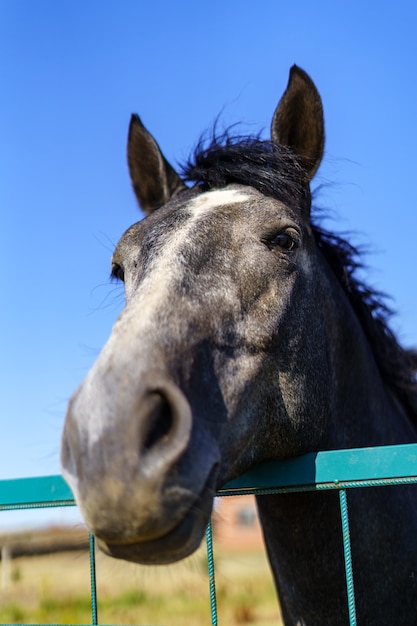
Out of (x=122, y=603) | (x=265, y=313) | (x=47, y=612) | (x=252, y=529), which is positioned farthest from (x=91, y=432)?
(x=252, y=529)

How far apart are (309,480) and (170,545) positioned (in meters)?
0.64

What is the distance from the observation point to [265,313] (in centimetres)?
265

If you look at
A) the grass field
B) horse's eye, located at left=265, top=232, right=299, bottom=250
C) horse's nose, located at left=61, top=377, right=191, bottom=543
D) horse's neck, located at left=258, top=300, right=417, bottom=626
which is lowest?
the grass field

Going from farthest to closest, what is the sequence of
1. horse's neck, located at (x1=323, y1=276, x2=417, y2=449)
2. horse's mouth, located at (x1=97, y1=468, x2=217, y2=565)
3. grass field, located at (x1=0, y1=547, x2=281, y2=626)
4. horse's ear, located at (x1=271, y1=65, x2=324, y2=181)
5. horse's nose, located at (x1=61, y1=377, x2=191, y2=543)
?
grass field, located at (x1=0, y1=547, x2=281, y2=626), horse's ear, located at (x1=271, y1=65, x2=324, y2=181), horse's neck, located at (x1=323, y1=276, x2=417, y2=449), horse's mouth, located at (x1=97, y1=468, x2=217, y2=565), horse's nose, located at (x1=61, y1=377, x2=191, y2=543)

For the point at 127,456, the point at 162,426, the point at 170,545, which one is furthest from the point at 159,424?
the point at 170,545

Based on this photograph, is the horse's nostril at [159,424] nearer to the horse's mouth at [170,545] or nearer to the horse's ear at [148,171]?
the horse's mouth at [170,545]

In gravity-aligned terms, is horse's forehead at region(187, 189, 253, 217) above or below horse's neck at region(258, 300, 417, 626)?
above

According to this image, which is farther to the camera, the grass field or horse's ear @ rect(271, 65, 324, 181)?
the grass field

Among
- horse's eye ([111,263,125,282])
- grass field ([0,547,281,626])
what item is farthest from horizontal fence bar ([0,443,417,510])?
grass field ([0,547,281,626])

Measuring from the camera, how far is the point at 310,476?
237 cm

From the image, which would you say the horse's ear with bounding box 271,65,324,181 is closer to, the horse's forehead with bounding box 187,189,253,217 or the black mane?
the black mane

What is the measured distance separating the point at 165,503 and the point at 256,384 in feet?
2.59

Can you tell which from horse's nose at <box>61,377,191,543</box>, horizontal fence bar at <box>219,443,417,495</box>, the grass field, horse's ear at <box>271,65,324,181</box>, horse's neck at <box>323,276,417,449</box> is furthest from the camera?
the grass field

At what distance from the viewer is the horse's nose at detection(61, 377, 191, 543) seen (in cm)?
180
